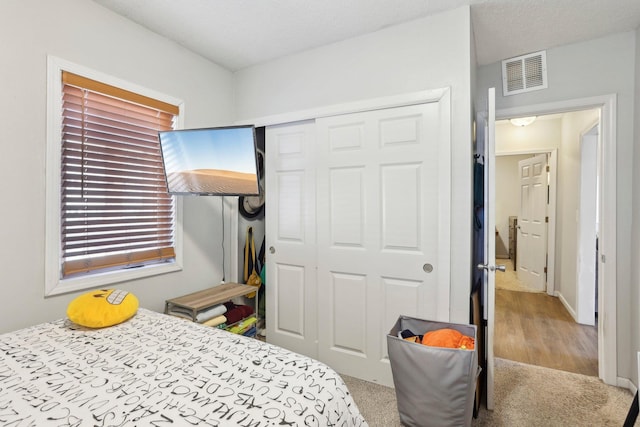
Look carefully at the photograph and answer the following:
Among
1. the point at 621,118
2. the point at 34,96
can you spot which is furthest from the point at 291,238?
the point at 621,118

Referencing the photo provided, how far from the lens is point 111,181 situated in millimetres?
2035

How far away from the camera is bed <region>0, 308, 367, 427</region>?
3.07ft

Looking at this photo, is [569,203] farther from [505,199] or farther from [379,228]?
[505,199]

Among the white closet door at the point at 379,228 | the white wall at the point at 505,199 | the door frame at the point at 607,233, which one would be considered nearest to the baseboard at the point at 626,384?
the door frame at the point at 607,233

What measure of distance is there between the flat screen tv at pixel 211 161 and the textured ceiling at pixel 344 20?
0.78m

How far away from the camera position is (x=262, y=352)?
1.35m

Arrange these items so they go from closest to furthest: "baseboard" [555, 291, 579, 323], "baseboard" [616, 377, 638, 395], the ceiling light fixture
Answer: "baseboard" [616, 377, 638, 395] → "baseboard" [555, 291, 579, 323] → the ceiling light fixture

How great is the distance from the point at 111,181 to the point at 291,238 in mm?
1392

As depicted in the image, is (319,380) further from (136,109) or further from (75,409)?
(136,109)

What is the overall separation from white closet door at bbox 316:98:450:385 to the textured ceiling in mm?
619

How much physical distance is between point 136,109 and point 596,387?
153 inches

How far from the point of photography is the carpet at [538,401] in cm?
188

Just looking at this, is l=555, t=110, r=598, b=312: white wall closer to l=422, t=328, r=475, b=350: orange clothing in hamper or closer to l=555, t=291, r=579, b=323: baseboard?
l=555, t=291, r=579, b=323: baseboard

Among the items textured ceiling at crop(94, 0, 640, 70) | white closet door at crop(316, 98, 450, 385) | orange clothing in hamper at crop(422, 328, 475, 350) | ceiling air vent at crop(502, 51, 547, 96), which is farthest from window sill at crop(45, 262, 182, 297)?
ceiling air vent at crop(502, 51, 547, 96)
